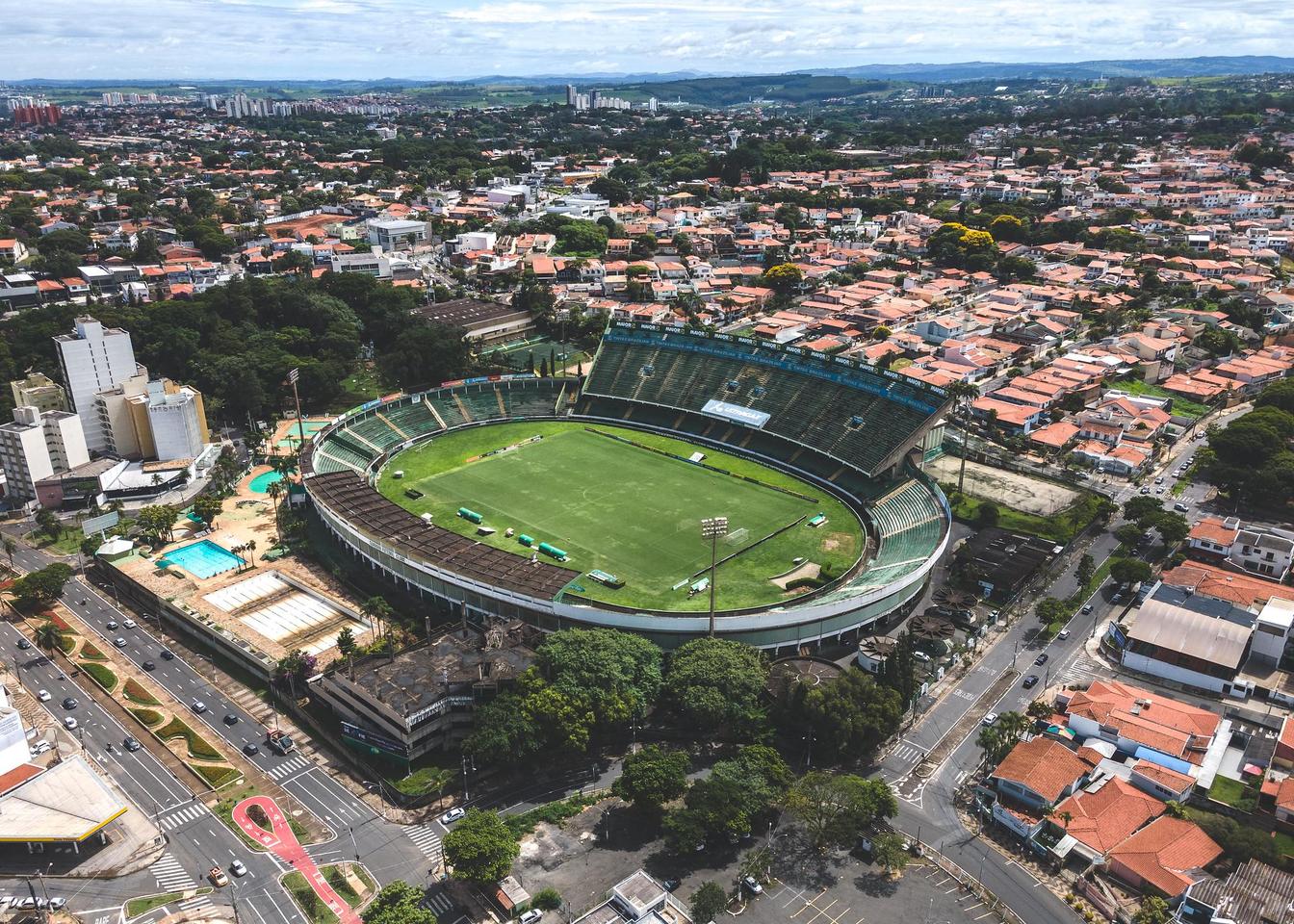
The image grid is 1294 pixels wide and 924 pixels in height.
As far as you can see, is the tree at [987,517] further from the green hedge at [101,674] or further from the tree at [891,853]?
the green hedge at [101,674]

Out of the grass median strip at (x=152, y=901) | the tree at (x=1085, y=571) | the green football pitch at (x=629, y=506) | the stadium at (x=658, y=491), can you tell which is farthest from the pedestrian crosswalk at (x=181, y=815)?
the tree at (x=1085, y=571)

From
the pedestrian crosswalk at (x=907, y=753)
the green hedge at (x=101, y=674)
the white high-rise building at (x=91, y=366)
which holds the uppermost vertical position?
the white high-rise building at (x=91, y=366)

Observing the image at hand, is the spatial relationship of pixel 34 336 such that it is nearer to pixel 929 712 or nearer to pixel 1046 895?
pixel 929 712

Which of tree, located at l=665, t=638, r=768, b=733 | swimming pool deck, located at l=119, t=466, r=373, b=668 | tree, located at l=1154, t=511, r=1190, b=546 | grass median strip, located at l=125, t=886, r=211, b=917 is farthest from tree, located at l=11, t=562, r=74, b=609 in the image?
tree, located at l=1154, t=511, r=1190, b=546

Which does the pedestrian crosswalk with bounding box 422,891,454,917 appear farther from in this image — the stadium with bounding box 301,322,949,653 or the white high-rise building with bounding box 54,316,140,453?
the white high-rise building with bounding box 54,316,140,453

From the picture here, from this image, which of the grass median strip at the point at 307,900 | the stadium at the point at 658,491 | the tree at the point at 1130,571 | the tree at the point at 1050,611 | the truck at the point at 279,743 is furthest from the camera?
the tree at the point at 1130,571

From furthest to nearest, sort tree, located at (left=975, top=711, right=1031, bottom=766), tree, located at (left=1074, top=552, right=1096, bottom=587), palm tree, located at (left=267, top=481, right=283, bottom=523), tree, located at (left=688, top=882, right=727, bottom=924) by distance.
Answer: palm tree, located at (left=267, top=481, right=283, bottom=523), tree, located at (left=1074, top=552, right=1096, bottom=587), tree, located at (left=975, top=711, right=1031, bottom=766), tree, located at (left=688, top=882, right=727, bottom=924)
